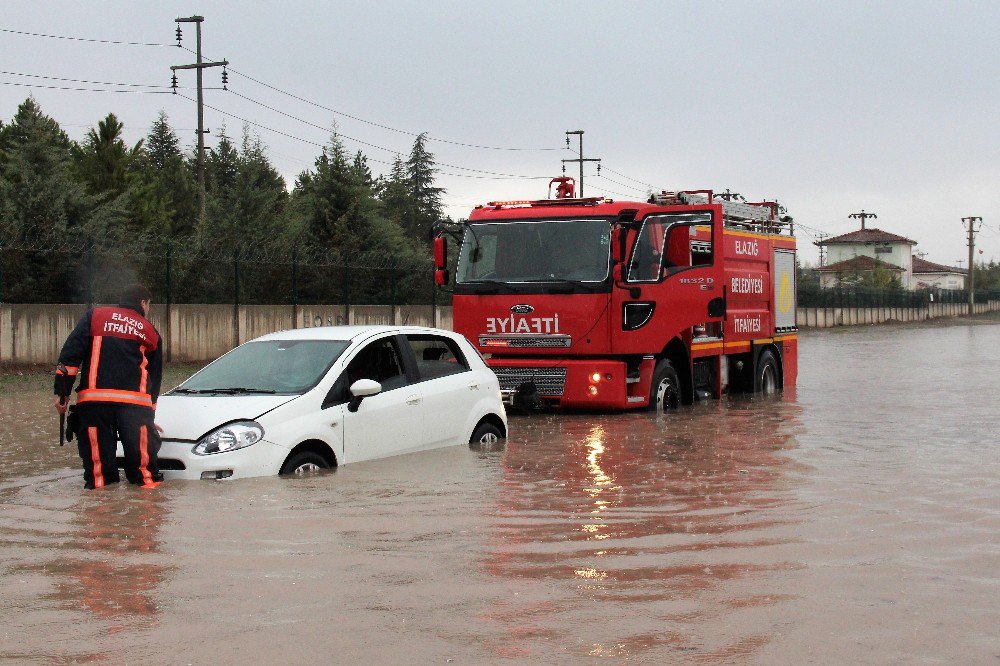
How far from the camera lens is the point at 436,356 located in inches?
449

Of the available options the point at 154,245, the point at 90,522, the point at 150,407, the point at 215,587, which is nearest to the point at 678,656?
the point at 215,587

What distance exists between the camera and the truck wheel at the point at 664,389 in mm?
16625

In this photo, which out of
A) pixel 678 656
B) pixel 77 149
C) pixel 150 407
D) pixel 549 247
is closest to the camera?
pixel 678 656

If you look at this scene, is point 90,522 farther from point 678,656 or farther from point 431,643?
point 678,656

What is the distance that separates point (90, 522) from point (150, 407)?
1282 millimetres

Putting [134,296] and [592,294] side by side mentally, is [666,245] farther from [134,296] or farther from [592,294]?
[134,296]

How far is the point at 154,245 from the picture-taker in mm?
26125

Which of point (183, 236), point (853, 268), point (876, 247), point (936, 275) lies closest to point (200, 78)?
point (183, 236)

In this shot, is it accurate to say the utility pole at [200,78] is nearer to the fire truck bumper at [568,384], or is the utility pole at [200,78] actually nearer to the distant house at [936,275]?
the fire truck bumper at [568,384]

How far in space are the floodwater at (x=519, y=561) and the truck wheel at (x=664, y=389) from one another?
14.2 feet

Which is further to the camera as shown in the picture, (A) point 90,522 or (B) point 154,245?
(B) point 154,245

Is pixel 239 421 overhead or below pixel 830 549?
overhead

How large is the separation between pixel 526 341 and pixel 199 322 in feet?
40.8

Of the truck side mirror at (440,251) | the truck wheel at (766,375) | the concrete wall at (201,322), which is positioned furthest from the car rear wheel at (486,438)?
the concrete wall at (201,322)
